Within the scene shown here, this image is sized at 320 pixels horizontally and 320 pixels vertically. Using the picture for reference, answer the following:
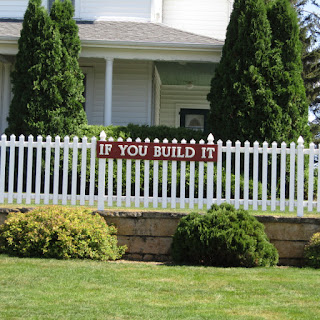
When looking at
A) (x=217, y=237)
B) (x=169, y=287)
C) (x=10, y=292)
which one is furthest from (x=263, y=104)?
(x=10, y=292)

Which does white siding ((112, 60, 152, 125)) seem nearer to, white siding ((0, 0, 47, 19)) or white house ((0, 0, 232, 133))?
white house ((0, 0, 232, 133))

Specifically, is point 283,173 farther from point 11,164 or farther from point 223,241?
point 11,164

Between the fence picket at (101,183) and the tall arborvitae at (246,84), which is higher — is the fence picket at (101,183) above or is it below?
below

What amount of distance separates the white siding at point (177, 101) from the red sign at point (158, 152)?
30.1 ft

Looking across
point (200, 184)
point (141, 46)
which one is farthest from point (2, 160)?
point (141, 46)

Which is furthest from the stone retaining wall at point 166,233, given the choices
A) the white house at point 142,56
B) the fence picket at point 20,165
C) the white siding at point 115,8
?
the white siding at point 115,8

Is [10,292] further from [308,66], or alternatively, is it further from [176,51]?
[308,66]

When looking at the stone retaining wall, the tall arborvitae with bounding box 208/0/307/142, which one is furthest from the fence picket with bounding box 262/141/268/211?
the tall arborvitae with bounding box 208/0/307/142

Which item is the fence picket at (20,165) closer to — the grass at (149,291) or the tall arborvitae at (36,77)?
the grass at (149,291)

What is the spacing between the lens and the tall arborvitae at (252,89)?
→ 11977mm

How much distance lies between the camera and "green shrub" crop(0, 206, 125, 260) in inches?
312

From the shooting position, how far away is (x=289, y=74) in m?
12.3

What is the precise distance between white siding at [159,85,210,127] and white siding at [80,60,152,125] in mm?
2371

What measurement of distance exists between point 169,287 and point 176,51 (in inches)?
349
